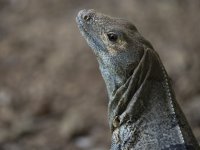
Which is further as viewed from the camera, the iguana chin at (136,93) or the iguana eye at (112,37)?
the iguana eye at (112,37)

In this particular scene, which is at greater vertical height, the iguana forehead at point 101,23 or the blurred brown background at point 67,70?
the blurred brown background at point 67,70

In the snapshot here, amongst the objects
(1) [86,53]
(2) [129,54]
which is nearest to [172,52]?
(1) [86,53]

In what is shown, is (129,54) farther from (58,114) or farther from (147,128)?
(58,114)

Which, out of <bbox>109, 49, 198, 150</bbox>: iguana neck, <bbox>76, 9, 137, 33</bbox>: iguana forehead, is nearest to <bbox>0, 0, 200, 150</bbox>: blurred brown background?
<bbox>76, 9, 137, 33</bbox>: iguana forehead

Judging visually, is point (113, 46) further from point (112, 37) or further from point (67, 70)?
point (67, 70)

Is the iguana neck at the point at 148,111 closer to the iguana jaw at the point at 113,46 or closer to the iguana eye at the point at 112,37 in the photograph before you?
the iguana jaw at the point at 113,46

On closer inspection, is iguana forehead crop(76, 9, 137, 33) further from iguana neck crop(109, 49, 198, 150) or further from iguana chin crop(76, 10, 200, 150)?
iguana neck crop(109, 49, 198, 150)

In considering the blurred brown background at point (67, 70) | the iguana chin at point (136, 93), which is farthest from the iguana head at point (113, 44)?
the blurred brown background at point (67, 70)
